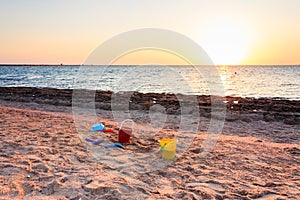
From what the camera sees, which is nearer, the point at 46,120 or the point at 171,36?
the point at 171,36

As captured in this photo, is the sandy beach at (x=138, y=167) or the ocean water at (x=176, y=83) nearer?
the sandy beach at (x=138, y=167)

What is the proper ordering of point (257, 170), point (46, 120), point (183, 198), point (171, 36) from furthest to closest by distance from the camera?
point (46, 120) < point (171, 36) < point (257, 170) < point (183, 198)

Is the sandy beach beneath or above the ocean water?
beneath

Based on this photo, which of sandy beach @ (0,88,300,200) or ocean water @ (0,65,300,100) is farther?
ocean water @ (0,65,300,100)

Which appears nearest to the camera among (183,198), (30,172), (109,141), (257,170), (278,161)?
(183,198)

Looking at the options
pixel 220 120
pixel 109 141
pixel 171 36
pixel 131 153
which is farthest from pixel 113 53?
pixel 220 120

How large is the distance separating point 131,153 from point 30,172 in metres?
1.91

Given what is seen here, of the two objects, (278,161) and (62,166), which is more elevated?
(278,161)

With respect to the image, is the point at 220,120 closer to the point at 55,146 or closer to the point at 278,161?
the point at 278,161

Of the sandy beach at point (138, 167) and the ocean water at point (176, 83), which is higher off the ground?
the ocean water at point (176, 83)

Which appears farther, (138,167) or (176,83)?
(176,83)

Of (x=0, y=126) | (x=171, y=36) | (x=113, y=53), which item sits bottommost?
(x=0, y=126)

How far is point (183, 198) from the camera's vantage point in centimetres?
349

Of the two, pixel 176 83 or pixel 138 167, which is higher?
pixel 176 83
